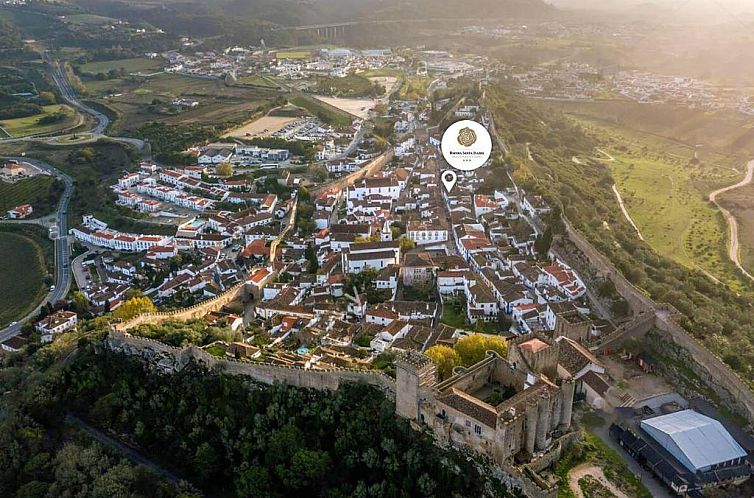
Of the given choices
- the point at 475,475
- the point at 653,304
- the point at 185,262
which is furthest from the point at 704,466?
the point at 185,262

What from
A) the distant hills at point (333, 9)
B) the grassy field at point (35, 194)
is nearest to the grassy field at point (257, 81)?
the grassy field at point (35, 194)

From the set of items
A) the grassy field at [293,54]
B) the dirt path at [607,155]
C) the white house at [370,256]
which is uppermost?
the grassy field at [293,54]

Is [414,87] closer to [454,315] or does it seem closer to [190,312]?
[454,315]

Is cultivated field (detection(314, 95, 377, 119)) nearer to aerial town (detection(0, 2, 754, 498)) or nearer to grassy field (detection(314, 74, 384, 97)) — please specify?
aerial town (detection(0, 2, 754, 498))

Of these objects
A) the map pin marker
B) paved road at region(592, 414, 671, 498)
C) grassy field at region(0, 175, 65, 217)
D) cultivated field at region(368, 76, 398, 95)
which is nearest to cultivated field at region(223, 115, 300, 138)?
grassy field at region(0, 175, 65, 217)

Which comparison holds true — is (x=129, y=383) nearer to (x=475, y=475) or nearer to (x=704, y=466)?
(x=475, y=475)

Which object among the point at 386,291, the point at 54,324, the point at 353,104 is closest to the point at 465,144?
the point at 386,291

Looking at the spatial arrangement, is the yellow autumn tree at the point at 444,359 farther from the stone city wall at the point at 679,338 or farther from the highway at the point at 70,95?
the highway at the point at 70,95
